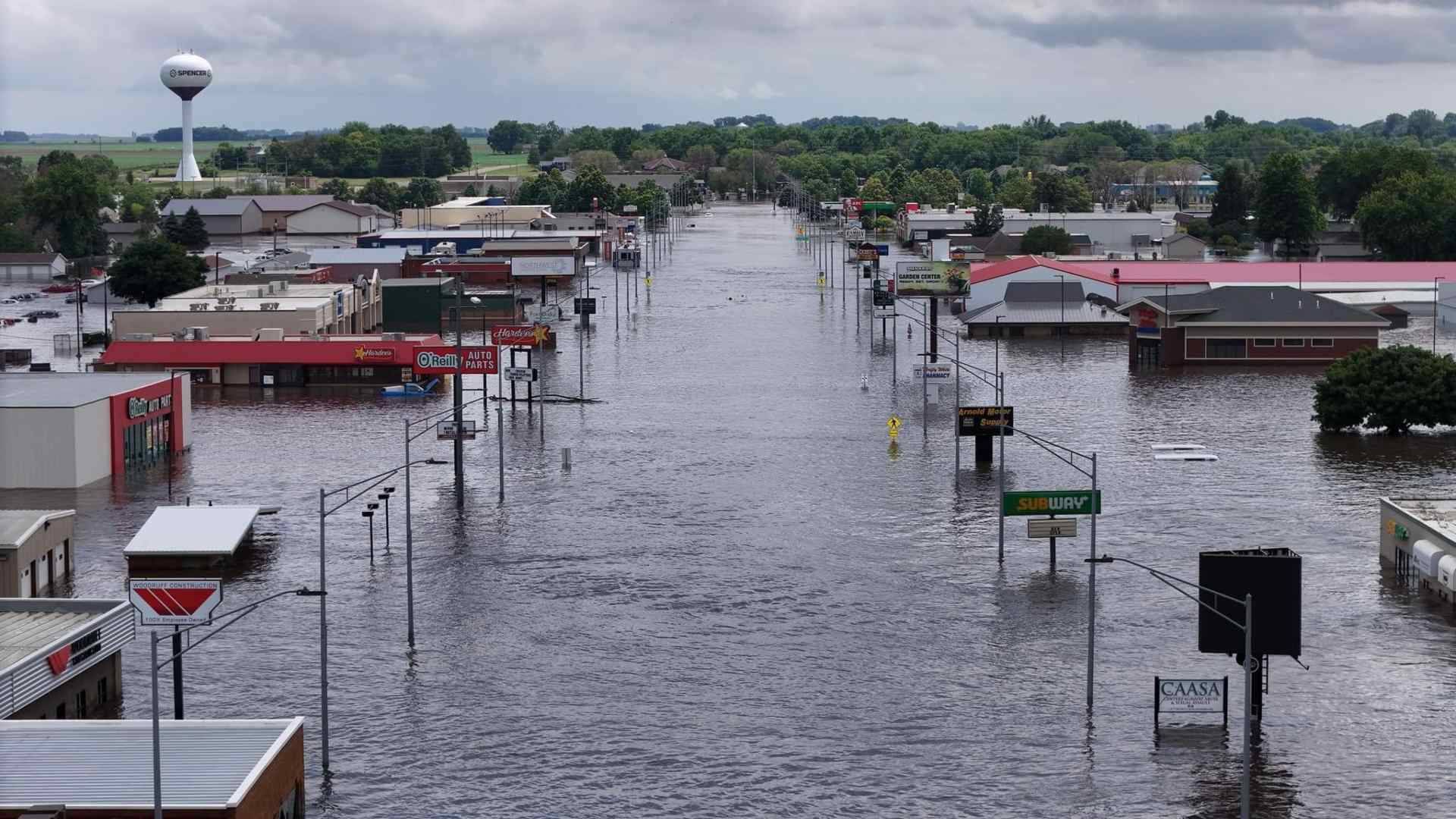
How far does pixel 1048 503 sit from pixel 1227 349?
1688 inches

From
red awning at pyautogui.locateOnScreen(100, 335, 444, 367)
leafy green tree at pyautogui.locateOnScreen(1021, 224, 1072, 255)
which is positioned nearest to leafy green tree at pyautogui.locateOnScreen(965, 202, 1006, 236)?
leafy green tree at pyautogui.locateOnScreen(1021, 224, 1072, 255)

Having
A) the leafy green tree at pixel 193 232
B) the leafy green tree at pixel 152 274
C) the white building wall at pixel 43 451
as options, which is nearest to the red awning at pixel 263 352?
the white building wall at pixel 43 451

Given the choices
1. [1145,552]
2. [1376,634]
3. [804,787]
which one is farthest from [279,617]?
[1376,634]

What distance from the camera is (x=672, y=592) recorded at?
38656 mm

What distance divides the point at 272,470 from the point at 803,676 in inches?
983

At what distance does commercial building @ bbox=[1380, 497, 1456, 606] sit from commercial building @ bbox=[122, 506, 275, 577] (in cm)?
2622

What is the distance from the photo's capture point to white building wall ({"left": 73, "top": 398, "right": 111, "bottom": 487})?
50094mm

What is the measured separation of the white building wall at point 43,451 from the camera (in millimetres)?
49719

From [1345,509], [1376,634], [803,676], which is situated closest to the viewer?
[803,676]

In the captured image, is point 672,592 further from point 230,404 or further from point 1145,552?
point 230,404

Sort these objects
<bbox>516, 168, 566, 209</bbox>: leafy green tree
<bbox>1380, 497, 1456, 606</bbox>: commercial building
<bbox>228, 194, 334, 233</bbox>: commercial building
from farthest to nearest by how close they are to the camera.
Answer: <bbox>516, 168, 566, 209</bbox>: leafy green tree < <bbox>228, 194, 334, 233</bbox>: commercial building < <bbox>1380, 497, 1456, 606</bbox>: commercial building

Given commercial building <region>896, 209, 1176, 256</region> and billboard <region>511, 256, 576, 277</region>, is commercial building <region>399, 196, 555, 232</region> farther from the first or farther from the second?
billboard <region>511, 256, 576, 277</region>

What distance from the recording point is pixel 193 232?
467 ft

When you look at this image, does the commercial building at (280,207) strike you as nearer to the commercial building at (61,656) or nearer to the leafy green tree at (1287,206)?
the leafy green tree at (1287,206)
